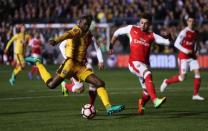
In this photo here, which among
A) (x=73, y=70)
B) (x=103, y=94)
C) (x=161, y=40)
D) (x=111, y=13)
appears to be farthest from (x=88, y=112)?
(x=111, y=13)

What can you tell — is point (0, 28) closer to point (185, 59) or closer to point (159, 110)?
point (185, 59)

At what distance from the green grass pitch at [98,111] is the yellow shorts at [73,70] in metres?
0.93

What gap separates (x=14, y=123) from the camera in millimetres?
14977

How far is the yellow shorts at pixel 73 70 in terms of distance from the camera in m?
16.1

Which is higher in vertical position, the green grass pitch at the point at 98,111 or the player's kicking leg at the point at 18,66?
the player's kicking leg at the point at 18,66

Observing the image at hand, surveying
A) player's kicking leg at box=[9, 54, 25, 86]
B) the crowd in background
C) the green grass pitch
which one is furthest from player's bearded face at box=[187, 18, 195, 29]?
the crowd in background

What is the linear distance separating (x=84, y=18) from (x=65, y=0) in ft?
98.3

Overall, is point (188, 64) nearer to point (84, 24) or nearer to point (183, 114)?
point (183, 114)

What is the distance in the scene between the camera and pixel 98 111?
17578 mm

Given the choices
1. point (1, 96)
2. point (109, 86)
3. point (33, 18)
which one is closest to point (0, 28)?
point (33, 18)

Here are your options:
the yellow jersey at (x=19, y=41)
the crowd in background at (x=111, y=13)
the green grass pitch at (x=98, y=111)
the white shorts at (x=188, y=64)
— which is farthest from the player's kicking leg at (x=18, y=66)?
the crowd in background at (x=111, y=13)

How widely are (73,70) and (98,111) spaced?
183 centimetres

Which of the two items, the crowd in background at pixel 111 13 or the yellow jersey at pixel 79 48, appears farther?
the crowd in background at pixel 111 13

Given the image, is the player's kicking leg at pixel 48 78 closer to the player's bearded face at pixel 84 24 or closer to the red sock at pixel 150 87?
the player's bearded face at pixel 84 24
